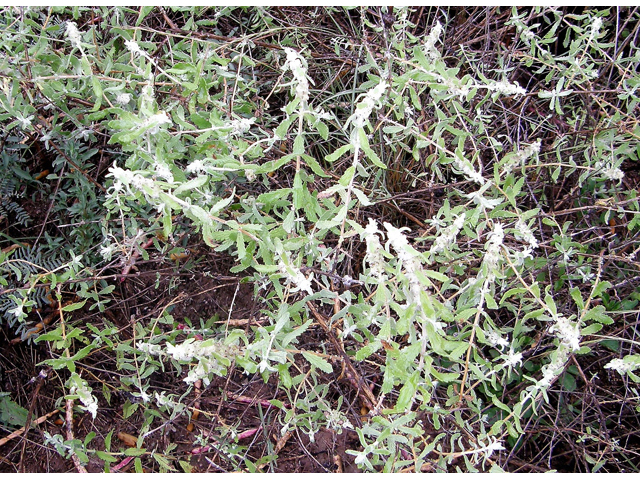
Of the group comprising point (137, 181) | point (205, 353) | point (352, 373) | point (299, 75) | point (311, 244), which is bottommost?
point (352, 373)

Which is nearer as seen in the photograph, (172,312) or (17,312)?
(17,312)

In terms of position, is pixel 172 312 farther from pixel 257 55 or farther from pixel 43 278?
pixel 257 55

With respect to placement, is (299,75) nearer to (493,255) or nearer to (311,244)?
(311,244)

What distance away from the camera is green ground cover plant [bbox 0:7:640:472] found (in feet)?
5.42

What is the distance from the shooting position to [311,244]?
5.38ft

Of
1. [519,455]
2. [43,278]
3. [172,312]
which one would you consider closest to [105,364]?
[172,312]

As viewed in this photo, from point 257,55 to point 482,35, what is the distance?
3.81 ft

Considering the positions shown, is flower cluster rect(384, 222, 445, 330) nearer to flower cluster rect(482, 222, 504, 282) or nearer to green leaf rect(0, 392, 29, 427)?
flower cluster rect(482, 222, 504, 282)

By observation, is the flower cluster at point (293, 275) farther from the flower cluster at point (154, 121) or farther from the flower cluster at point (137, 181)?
the flower cluster at point (154, 121)

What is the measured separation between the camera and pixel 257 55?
2.63 meters

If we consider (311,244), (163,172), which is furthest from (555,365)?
(163,172)

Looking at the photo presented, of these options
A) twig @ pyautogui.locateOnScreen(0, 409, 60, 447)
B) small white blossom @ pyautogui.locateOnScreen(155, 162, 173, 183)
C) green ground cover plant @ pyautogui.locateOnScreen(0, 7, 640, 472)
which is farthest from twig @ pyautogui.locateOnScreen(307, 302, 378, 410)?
twig @ pyautogui.locateOnScreen(0, 409, 60, 447)

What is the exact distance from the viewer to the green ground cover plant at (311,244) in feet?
5.42

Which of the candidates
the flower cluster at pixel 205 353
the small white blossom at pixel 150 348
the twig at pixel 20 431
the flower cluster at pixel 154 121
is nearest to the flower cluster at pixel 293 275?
the flower cluster at pixel 205 353
